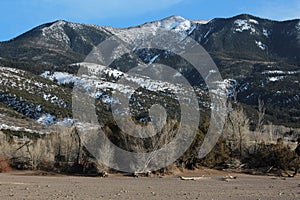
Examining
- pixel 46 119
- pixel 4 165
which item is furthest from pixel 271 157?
pixel 46 119

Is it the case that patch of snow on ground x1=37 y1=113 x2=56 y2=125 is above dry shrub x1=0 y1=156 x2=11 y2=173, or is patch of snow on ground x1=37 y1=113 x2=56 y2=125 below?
above

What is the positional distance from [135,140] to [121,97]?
13621 centimetres

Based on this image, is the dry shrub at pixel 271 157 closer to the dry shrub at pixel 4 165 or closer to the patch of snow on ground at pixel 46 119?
the dry shrub at pixel 4 165

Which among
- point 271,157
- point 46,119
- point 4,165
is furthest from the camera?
point 46,119

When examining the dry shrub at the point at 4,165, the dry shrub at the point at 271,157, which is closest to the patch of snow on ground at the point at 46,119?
the dry shrub at the point at 4,165

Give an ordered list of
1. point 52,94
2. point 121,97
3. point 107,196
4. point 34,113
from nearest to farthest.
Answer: point 107,196
point 34,113
point 52,94
point 121,97

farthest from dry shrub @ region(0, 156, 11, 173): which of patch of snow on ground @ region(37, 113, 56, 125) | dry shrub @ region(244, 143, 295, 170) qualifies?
patch of snow on ground @ region(37, 113, 56, 125)

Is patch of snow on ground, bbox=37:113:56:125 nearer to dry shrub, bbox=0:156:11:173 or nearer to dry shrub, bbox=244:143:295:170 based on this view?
dry shrub, bbox=0:156:11:173

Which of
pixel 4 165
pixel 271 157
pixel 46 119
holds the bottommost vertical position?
pixel 4 165

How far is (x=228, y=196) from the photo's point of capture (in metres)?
24.4

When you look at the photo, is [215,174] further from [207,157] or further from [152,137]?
[152,137]

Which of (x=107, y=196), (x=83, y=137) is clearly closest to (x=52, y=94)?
(x=83, y=137)

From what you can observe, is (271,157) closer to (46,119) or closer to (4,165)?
(4,165)

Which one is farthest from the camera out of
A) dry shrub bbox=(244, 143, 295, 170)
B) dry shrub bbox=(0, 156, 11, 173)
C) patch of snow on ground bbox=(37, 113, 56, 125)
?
patch of snow on ground bbox=(37, 113, 56, 125)
